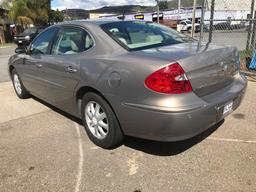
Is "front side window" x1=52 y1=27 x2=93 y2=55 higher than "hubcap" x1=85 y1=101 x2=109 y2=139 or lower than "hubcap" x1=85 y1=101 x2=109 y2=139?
higher

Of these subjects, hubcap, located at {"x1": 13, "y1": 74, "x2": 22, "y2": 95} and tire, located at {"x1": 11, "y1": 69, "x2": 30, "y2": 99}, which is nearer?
tire, located at {"x1": 11, "y1": 69, "x2": 30, "y2": 99}

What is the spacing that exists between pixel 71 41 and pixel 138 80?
158 centimetres

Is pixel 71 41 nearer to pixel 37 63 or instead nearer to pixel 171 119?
pixel 37 63

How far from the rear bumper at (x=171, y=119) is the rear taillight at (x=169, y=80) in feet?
0.65

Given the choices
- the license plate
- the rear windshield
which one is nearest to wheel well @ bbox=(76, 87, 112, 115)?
the rear windshield

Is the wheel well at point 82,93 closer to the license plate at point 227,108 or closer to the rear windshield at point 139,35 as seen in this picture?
the rear windshield at point 139,35

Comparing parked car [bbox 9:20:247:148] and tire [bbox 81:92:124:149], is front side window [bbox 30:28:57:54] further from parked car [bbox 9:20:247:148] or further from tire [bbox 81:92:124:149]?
tire [bbox 81:92:124:149]

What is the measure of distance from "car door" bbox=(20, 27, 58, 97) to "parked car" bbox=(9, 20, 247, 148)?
138 mm

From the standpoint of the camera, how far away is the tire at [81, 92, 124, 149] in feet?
11.3

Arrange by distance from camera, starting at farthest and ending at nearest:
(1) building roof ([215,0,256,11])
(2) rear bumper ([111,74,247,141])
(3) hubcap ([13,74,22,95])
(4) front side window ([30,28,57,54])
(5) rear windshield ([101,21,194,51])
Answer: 1. (1) building roof ([215,0,256,11])
2. (3) hubcap ([13,74,22,95])
3. (4) front side window ([30,28,57,54])
4. (5) rear windshield ([101,21,194,51])
5. (2) rear bumper ([111,74,247,141])

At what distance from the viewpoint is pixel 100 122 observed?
3.68m

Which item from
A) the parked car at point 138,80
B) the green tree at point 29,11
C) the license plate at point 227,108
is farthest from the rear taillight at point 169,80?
the green tree at point 29,11

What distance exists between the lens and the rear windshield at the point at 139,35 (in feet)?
11.8

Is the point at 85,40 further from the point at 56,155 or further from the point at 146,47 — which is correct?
the point at 56,155
